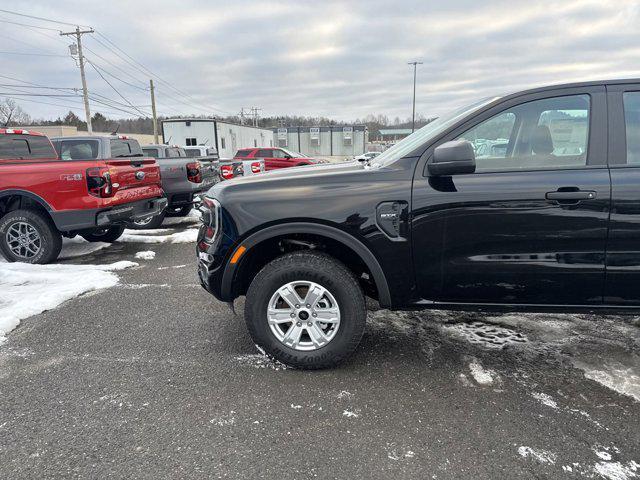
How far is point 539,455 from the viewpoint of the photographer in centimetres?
218

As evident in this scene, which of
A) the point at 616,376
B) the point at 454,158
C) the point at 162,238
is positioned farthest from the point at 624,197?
the point at 162,238

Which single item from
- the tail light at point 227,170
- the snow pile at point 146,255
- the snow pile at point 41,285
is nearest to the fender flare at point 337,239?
the snow pile at point 41,285

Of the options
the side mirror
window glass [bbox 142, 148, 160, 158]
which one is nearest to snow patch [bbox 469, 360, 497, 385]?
the side mirror

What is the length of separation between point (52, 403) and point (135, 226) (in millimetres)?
6398

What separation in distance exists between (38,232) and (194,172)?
3.79 meters

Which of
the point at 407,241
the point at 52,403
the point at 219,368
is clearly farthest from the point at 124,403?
the point at 407,241

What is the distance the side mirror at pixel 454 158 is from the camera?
2547mm

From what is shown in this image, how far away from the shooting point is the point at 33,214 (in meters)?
5.72

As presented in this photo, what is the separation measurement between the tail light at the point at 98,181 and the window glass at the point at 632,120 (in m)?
5.60

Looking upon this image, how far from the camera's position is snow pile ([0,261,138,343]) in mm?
4084

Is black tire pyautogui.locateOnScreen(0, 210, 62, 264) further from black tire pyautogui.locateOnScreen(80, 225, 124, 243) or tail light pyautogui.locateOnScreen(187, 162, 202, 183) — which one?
tail light pyautogui.locateOnScreen(187, 162, 202, 183)

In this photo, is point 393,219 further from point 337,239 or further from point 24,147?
point 24,147

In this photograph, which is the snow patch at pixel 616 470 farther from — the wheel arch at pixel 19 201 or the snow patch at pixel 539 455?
the wheel arch at pixel 19 201

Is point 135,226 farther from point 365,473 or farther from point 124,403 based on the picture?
point 365,473
